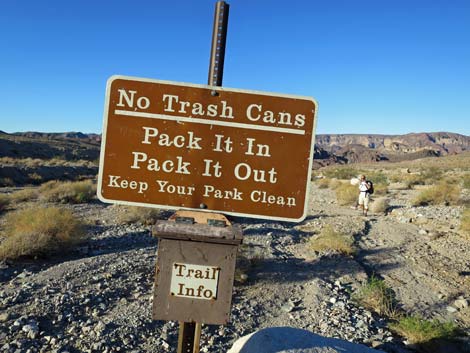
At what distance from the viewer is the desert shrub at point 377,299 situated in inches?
216

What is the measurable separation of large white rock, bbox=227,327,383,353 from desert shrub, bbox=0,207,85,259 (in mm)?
4796

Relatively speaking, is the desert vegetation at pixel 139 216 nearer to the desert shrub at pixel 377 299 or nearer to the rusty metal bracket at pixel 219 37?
the desert shrub at pixel 377 299

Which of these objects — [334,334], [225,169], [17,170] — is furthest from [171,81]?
[17,170]

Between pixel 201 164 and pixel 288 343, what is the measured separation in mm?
2008

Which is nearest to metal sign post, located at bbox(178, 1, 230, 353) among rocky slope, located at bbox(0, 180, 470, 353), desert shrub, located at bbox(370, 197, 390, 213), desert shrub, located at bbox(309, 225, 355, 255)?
rocky slope, located at bbox(0, 180, 470, 353)

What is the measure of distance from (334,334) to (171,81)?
13.0 feet

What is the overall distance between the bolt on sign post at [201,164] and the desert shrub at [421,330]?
3841 millimetres

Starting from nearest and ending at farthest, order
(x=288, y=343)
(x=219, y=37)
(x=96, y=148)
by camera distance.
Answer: (x=219, y=37)
(x=288, y=343)
(x=96, y=148)

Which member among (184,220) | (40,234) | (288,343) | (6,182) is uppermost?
(184,220)

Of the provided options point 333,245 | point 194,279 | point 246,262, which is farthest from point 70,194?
point 194,279

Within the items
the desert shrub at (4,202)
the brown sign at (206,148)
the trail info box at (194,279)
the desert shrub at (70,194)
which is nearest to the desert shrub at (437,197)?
the desert shrub at (70,194)

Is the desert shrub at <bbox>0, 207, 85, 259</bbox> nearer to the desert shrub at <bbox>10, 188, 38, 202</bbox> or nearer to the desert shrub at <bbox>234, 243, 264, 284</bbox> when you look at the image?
the desert shrub at <bbox>234, 243, 264, 284</bbox>

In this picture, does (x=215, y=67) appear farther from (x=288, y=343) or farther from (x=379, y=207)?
(x=379, y=207)

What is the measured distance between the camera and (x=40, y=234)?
6898 millimetres
